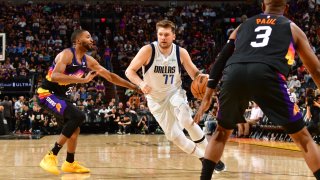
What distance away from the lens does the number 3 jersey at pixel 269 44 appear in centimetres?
399

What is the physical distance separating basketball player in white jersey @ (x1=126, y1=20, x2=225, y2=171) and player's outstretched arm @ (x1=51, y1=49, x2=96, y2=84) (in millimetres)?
778

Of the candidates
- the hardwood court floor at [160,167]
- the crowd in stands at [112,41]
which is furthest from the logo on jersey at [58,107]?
the crowd in stands at [112,41]

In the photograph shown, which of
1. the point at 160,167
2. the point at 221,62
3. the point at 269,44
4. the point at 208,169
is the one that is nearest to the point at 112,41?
the point at 160,167

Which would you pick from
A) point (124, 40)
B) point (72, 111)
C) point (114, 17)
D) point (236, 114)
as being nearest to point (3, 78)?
point (124, 40)

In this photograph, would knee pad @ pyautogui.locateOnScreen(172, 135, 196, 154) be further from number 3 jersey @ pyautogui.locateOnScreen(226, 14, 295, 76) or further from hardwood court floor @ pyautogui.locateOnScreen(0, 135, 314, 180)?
number 3 jersey @ pyautogui.locateOnScreen(226, 14, 295, 76)

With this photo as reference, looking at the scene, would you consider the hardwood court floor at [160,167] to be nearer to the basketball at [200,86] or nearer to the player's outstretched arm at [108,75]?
the basketball at [200,86]

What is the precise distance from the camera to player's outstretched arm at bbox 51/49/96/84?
697cm

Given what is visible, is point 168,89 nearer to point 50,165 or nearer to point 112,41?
point 50,165

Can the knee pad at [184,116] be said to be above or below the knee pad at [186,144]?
above

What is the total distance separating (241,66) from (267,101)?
1.07ft

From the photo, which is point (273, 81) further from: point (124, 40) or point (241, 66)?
point (124, 40)

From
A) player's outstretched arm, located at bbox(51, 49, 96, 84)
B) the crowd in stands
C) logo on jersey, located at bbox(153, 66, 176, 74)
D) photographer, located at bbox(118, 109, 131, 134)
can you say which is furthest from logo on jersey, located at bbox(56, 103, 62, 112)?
photographer, located at bbox(118, 109, 131, 134)

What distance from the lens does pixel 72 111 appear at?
7070mm

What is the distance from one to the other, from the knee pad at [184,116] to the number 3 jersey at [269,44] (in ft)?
8.28
